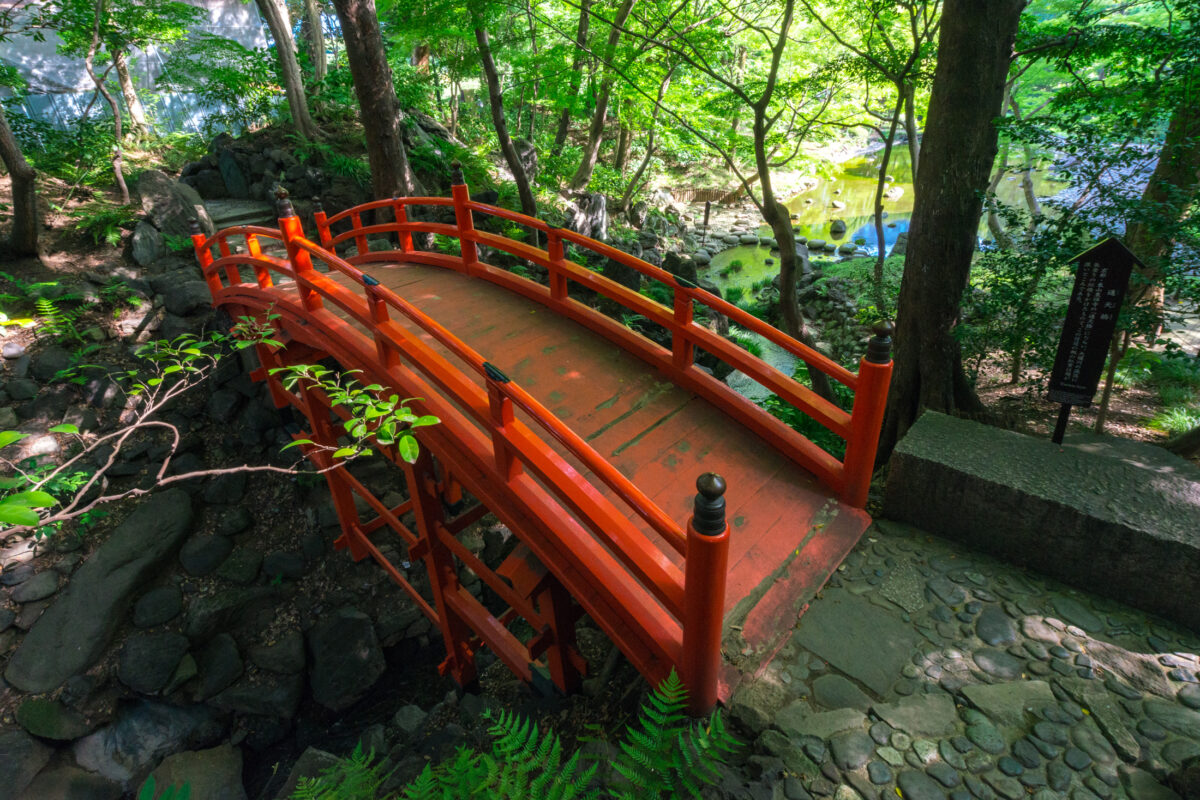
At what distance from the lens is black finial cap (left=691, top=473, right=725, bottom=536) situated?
242cm

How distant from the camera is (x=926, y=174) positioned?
5.37 meters

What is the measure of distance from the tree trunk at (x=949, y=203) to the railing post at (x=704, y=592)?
386 centimetres

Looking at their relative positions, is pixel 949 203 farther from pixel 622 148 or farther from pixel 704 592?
pixel 622 148

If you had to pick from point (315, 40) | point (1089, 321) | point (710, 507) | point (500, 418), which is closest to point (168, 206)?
point (315, 40)

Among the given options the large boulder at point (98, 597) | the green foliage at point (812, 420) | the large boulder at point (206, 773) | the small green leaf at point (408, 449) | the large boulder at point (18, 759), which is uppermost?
the small green leaf at point (408, 449)

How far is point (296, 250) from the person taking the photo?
534 centimetres

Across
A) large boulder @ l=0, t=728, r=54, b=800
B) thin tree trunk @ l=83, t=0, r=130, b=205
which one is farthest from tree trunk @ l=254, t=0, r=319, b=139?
large boulder @ l=0, t=728, r=54, b=800

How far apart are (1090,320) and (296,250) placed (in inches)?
243

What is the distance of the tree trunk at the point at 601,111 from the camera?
11238mm

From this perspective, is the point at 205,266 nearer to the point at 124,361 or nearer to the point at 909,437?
the point at 124,361

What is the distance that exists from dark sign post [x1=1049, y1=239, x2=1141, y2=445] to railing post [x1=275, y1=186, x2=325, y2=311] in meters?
5.84

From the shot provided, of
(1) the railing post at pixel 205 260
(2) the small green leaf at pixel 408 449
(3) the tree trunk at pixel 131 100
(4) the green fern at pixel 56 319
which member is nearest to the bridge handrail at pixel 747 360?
(2) the small green leaf at pixel 408 449

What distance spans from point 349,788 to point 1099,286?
18.4 feet

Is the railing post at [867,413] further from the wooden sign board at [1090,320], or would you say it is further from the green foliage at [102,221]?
the green foliage at [102,221]
